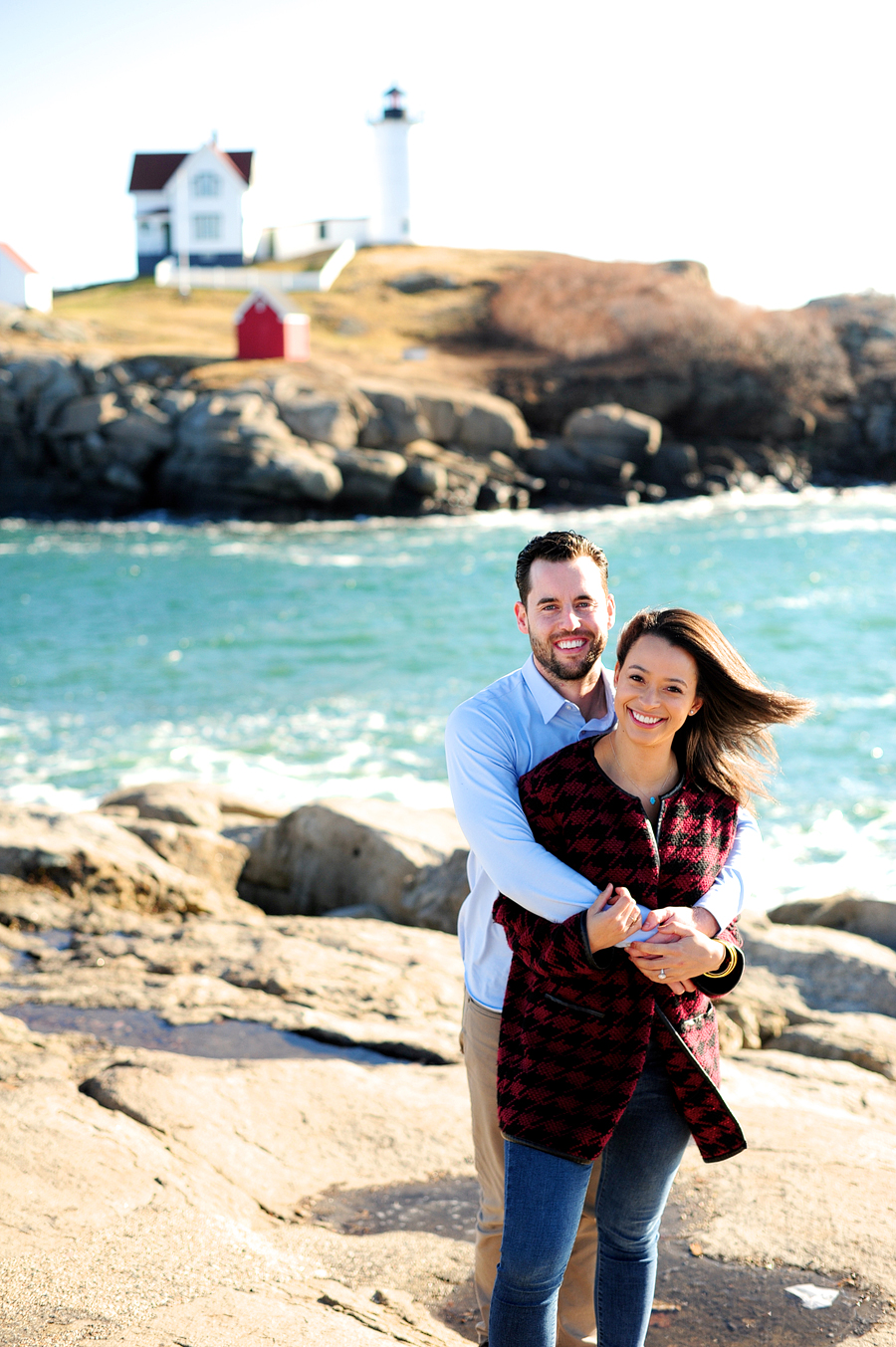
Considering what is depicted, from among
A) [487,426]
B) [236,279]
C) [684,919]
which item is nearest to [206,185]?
[236,279]

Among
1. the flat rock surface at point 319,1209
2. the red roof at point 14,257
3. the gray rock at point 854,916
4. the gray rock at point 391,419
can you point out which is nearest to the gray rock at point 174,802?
the flat rock surface at point 319,1209

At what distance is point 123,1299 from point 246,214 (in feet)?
209

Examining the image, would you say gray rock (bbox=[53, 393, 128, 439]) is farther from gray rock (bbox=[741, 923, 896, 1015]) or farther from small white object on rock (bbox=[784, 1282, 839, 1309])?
Result: small white object on rock (bbox=[784, 1282, 839, 1309])

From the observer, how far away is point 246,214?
2383 inches

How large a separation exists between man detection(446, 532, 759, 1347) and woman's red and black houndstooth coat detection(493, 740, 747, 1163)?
12 cm

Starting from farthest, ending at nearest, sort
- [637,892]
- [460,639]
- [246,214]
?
[246,214] < [460,639] < [637,892]

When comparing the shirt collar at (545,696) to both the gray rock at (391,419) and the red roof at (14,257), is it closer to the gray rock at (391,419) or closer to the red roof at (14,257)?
the gray rock at (391,419)

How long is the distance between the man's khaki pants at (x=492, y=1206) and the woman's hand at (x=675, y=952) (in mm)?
572

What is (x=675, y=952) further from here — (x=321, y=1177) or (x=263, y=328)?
(x=263, y=328)

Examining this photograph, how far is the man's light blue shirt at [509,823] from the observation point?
8.79 ft

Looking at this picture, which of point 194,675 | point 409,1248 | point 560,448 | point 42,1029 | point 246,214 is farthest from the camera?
point 246,214

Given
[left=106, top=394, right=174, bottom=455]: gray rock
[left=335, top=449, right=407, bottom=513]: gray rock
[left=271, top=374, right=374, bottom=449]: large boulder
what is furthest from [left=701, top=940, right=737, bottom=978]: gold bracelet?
[left=106, top=394, right=174, bottom=455]: gray rock

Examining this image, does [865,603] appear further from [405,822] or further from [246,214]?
[246,214]

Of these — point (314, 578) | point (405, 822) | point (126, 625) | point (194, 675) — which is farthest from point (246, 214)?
point (405, 822)
